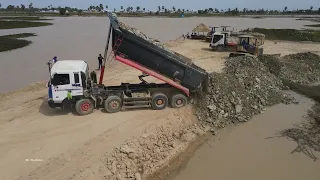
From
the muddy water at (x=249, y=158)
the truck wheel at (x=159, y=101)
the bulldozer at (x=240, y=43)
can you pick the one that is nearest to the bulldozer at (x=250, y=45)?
the bulldozer at (x=240, y=43)

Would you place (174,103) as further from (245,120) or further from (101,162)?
(101,162)

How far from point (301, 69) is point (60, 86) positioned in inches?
703

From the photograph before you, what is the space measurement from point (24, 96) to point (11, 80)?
5.88m

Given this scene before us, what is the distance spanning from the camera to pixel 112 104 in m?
12.0

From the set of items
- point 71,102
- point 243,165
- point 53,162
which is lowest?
point 243,165

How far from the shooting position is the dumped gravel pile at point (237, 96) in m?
12.8

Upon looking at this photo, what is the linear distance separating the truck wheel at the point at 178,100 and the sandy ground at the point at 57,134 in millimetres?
295

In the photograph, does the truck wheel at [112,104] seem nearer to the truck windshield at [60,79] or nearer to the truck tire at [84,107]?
the truck tire at [84,107]

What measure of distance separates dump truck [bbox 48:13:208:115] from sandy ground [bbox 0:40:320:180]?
48cm

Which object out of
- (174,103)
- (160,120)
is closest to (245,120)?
(174,103)

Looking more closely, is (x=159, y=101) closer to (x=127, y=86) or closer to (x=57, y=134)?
(x=127, y=86)

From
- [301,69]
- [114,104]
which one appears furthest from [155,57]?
[301,69]

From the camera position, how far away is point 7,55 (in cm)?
2941

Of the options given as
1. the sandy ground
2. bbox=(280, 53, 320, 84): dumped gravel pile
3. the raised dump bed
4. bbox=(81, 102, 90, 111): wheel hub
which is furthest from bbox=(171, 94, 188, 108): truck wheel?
bbox=(280, 53, 320, 84): dumped gravel pile
